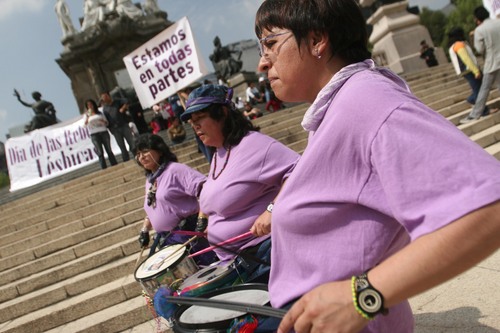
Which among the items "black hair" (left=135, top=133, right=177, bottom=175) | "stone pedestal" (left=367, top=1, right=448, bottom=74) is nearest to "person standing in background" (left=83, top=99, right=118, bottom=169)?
"black hair" (left=135, top=133, right=177, bottom=175)

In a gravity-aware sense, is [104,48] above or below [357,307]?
above

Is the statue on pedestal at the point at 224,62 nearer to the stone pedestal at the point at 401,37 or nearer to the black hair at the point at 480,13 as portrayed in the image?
the stone pedestal at the point at 401,37

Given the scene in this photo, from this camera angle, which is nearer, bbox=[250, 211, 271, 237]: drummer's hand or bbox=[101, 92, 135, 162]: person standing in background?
bbox=[250, 211, 271, 237]: drummer's hand

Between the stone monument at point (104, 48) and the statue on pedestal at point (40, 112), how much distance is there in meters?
6.16

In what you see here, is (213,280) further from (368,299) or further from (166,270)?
(368,299)

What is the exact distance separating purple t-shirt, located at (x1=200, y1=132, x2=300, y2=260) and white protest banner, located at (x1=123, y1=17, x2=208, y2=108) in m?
6.85

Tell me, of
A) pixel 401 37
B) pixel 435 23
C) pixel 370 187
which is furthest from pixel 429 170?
pixel 435 23

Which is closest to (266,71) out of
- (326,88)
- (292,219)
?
(326,88)

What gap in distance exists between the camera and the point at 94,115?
1074 centimetres

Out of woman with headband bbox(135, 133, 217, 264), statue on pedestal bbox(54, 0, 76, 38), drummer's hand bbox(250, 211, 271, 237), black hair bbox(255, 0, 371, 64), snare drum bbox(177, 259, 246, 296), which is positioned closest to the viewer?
black hair bbox(255, 0, 371, 64)

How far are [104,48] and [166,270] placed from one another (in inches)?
988

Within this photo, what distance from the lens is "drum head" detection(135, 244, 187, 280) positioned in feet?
7.60

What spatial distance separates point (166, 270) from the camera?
89.5 inches

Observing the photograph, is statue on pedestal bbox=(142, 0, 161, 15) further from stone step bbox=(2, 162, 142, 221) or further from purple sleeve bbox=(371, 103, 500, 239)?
purple sleeve bbox=(371, 103, 500, 239)
